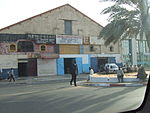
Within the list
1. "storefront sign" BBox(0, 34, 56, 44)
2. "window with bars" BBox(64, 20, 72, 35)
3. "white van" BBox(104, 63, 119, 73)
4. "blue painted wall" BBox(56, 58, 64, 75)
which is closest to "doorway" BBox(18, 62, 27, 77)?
"storefront sign" BBox(0, 34, 56, 44)

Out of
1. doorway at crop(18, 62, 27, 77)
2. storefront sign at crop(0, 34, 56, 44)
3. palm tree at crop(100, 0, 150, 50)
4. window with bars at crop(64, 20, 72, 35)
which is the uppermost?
window with bars at crop(64, 20, 72, 35)

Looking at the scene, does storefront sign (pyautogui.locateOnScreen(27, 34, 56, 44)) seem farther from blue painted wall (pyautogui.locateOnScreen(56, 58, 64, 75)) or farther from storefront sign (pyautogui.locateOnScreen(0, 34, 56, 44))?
blue painted wall (pyautogui.locateOnScreen(56, 58, 64, 75))

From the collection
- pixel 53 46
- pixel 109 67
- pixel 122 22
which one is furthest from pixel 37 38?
pixel 122 22

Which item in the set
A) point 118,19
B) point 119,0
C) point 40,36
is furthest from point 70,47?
point 119,0

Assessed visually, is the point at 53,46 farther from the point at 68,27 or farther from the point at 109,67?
the point at 109,67

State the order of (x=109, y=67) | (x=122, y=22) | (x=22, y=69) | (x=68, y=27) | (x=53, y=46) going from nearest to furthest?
(x=122, y=22) → (x=109, y=67) → (x=22, y=69) → (x=68, y=27) → (x=53, y=46)

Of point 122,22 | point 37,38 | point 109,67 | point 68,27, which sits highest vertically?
point 68,27

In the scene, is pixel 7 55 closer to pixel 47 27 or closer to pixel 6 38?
pixel 6 38

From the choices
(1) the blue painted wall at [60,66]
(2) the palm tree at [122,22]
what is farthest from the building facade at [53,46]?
(2) the palm tree at [122,22]

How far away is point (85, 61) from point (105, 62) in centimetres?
1720

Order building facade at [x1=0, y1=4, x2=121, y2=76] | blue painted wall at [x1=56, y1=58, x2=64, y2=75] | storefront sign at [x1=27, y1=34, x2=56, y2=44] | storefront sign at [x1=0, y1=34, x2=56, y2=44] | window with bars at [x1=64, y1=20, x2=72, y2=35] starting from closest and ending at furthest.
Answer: storefront sign at [x1=0, y1=34, x2=56, y2=44] < building facade at [x1=0, y1=4, x2=121, y2=76] < storefront sign at [x1=27, y1=34, x2=56, y2=44] < blue painted wall at [x1=56, y1=58, x2=64, y2=75] < window with bars at [x1=64, y1=20, x2=72, y2=35]

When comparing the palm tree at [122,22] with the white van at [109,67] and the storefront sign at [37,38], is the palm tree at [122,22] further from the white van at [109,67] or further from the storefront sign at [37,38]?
the storefront sign at [37,38]

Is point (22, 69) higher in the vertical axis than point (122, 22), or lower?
lower

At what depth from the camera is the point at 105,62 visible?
16.2m
